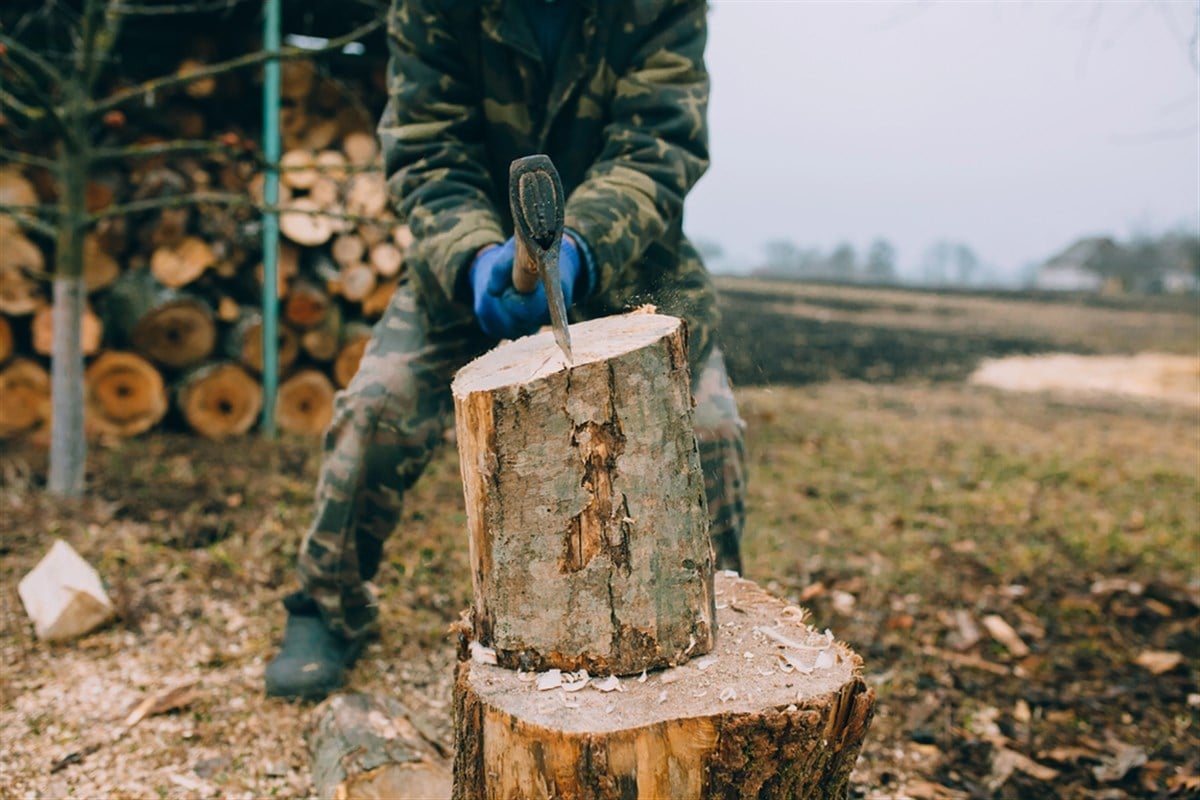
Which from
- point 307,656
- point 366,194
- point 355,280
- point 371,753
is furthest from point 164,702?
point 366,194

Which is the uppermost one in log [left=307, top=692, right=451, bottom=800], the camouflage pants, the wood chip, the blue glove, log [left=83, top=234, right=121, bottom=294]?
log [left=83, top=234, right=121, bottom=294]

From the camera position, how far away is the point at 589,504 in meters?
1.46

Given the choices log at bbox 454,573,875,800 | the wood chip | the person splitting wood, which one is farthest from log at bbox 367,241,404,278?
log at bbox 454,573,875,800

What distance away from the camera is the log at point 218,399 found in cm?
496

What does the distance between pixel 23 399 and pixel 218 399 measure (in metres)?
0.93

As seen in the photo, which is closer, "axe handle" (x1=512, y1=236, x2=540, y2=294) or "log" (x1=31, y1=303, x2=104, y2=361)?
"axe handle" (x1=512, y1=236, x2=540, y2=294)

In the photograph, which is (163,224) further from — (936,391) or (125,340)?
(936,391)

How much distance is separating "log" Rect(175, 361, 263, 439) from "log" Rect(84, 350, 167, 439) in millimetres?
138

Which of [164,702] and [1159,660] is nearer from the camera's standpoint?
[164,702]

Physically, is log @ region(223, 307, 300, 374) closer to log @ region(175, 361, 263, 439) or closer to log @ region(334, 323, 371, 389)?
log @ region(175, 361, 263, 439)

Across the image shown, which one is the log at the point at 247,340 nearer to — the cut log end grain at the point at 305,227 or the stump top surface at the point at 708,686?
the cut log end grain at the point at 305,227

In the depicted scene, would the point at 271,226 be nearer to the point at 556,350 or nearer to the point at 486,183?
the point at 486,183

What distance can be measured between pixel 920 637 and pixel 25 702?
2695 millimetres

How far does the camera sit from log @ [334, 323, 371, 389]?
536 cm
